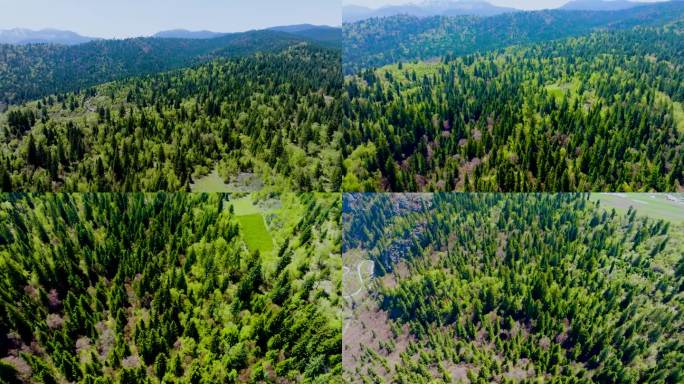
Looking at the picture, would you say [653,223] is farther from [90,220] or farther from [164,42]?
[164,42]

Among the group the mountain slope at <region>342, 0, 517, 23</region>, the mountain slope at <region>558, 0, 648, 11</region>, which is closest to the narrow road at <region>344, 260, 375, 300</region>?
the mountain slope at <region>342, 0, 517, 23</region>

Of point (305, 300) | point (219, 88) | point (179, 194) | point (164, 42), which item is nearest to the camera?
point (305, 300)

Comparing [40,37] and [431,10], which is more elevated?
[431,10]

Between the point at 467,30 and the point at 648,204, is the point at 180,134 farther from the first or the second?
the point at 467,30

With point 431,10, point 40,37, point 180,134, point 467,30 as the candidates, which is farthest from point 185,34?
point 467,30

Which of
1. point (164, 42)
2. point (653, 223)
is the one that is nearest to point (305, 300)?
point (653, 223)
